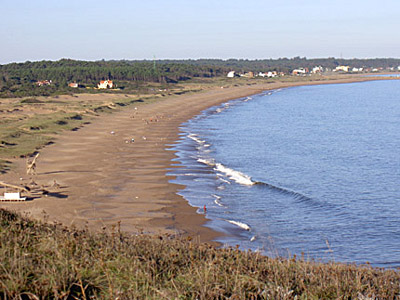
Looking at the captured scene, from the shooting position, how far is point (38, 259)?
5727mm

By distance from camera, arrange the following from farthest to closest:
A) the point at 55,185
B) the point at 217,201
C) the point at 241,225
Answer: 1. the point at 55,185
2. the point at 217,201
3. the point at 241,225

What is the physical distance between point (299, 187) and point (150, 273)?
51.3 ft

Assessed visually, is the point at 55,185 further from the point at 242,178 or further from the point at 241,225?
the point at 242,178

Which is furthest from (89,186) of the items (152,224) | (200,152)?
(200,152)

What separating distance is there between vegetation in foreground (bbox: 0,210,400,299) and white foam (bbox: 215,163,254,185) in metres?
14.0

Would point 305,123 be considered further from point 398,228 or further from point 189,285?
point 189,285

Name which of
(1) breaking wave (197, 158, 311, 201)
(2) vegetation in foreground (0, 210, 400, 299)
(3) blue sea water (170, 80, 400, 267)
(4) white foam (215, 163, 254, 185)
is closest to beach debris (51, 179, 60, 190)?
(3) blue sea water (170, 80, 400, 267)

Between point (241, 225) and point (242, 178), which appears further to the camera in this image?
point (242, 178)

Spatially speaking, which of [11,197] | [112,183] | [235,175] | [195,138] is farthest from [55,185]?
[195,138]

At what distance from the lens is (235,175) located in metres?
22.2

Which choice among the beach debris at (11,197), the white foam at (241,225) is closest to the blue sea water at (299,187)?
the white foam at (241,225)

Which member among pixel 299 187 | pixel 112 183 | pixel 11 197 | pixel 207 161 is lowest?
pixel 299 187

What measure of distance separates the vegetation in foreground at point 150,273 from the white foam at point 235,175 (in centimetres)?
1405

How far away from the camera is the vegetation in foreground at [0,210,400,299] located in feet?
16.8
